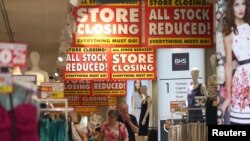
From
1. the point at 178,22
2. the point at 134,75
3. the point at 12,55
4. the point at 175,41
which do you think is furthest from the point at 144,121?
the point at 12,55

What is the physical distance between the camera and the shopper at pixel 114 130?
416 inches

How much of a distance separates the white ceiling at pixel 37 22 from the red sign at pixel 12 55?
7.99 m

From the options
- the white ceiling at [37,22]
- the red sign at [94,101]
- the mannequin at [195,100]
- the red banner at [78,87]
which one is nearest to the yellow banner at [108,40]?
the mannequin at [195,100]

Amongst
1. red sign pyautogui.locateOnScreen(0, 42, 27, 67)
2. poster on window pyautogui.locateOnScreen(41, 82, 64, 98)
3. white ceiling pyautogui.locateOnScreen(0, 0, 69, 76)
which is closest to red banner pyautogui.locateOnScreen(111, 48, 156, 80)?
white ceiling pyautogui.locateOnScreen(0, 0, 69, 76)

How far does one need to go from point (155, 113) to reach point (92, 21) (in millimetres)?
6374

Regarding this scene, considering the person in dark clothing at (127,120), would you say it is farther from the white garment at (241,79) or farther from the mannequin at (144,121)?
the white garment at (241,79)

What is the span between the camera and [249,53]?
7.14 metres

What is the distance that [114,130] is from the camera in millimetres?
10625

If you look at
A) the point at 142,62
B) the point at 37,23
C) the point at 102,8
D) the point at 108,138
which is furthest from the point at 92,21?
the point at 37,23

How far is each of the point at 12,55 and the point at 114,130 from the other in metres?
6.42

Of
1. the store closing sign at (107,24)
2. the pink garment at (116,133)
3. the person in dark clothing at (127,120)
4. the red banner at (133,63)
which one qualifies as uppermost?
the store closing sign at (107,24)

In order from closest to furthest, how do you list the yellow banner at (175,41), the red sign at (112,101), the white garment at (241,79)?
the white garment at (241,79), the yellow banner at (175,41), the red sign at (112,101)

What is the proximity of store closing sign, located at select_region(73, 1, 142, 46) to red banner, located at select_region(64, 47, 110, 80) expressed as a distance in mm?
2655

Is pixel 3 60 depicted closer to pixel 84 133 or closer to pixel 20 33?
pixel 84 133
